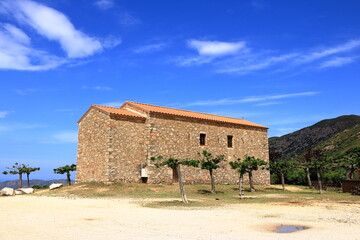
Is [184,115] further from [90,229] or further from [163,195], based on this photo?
[90,229]

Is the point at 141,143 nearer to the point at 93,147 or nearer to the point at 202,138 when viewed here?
the point at 93,147

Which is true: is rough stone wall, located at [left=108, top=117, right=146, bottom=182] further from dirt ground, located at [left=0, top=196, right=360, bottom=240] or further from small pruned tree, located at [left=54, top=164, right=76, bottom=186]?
dirt ground, located at [left=0, top=196, right=360, bottom=240]

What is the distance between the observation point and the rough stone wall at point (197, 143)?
28859 millimetres

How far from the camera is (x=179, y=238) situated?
8258mm

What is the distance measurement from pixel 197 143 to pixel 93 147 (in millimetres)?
9666

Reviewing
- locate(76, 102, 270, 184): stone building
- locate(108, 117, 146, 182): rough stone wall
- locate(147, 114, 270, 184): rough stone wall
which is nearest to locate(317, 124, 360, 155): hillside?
locate(147, 114, 270, 184): rough stone wall

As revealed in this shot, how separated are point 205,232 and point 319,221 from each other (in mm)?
4764

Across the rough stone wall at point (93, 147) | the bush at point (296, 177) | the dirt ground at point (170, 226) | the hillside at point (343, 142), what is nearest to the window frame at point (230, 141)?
the bush at point (296, 177)

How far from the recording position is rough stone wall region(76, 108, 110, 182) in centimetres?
2694

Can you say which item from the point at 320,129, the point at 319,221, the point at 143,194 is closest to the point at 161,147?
the point at 143,194

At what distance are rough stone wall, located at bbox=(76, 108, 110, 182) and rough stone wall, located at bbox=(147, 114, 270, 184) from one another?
12.5ft

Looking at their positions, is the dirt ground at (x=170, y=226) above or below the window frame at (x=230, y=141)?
below

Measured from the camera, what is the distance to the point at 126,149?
27547 mm

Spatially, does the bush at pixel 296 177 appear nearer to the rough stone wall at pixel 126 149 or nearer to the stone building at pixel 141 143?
the stone building at pixel 141 143
